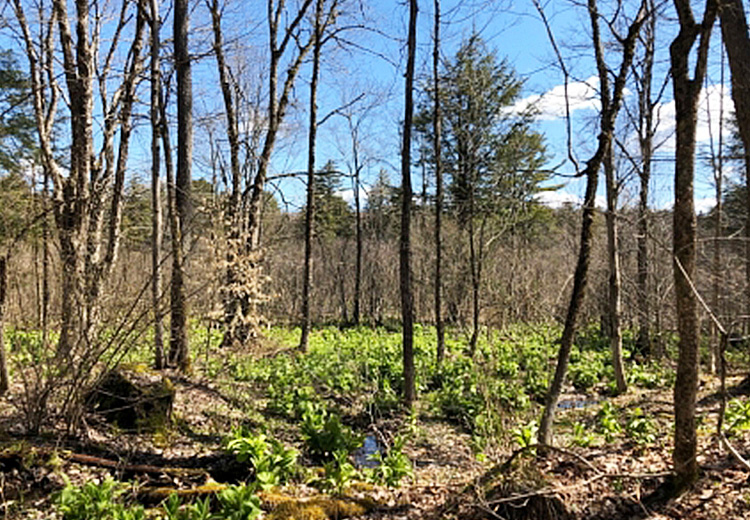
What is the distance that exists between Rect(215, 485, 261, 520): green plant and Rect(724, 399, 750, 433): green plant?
4887 mm

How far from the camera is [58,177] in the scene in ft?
25.8

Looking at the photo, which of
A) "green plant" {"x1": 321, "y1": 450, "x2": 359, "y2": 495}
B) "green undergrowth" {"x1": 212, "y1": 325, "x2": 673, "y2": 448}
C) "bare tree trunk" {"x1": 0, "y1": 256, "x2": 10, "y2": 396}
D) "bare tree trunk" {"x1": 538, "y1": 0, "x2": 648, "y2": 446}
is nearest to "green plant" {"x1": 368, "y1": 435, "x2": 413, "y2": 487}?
"green plant" {"x1": 321, "y1": 450, "x2": 359, "y2": 495}

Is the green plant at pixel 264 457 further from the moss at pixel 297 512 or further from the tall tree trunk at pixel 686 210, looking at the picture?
the tall tree trunk at pixel 686 210

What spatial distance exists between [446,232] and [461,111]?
17.2 feet

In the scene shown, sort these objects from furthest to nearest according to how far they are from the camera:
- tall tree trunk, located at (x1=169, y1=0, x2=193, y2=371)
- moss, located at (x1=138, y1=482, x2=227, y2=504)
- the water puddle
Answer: tall tree trunk, located at (x1=169, y1=0, x2=193, y2=371), the water puddle, moss, located at (x1=138, y1=482, x2=227, y2=504)

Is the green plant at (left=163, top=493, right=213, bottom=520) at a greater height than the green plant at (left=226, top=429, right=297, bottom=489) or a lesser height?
greater

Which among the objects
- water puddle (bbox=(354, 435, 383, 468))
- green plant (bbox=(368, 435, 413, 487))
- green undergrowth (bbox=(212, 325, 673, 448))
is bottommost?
water puddle (bbox=(354, 435, 383, 468))

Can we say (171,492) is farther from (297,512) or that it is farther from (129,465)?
(297,512)

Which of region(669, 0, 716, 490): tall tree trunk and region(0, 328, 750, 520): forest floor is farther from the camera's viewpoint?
region(0, 328, 750, 520): forest floor

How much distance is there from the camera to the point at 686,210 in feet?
A: 11.6

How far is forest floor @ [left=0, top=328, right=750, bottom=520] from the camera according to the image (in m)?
3.78

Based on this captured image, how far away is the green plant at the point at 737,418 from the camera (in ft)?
17.7

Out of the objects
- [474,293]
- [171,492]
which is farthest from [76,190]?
[474,293]

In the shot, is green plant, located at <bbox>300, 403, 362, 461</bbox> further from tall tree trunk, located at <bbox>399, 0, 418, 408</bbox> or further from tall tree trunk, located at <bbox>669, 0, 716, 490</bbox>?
tall tree trunk, located at <bbox>669, 0, 716, 490</bbox>
